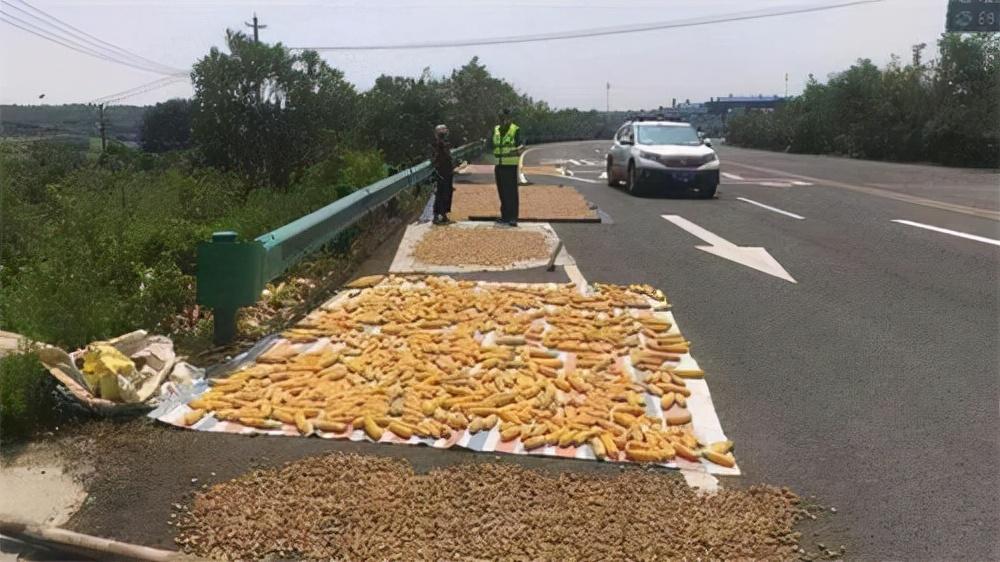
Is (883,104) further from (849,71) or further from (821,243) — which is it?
(821,243)

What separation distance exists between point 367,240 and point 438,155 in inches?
99.5

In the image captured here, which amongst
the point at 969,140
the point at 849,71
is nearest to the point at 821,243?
the point at 969,140

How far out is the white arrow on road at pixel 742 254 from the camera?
10594 millimetres

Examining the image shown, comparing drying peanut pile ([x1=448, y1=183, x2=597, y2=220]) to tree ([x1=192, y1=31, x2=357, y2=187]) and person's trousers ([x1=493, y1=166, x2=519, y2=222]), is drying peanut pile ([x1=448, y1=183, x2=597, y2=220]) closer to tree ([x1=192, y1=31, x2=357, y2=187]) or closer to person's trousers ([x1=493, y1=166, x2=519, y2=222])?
person's trousers ([x1=493, y1=166, x2=519, y2=222])

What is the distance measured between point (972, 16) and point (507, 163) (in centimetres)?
2952

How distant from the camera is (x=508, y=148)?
14062mm

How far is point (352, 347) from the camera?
6.68 meters

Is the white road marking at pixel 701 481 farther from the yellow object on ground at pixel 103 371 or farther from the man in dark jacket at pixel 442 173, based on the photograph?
the man in dark jacket at pixel 442 173

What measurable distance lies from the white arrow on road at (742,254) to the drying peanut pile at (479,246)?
100 inches

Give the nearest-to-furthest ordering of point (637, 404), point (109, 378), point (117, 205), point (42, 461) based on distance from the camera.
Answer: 1. point (42, 461)
2. point (109, 378)
3. point (637, 404)
4. point (117, 205)

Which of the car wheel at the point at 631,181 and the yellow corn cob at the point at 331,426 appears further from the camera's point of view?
the car wheel at the point at 631,181

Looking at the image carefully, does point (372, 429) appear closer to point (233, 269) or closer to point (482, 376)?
point (482, 376)

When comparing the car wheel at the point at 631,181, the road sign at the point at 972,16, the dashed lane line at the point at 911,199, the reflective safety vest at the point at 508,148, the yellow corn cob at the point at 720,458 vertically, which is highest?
the road sign at the point at 972,16

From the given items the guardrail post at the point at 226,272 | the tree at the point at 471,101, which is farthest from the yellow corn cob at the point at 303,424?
the tree at the point at 471,101
